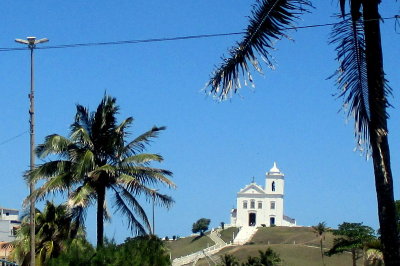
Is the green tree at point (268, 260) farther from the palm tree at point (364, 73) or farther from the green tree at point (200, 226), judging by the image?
the green tree at point (200, 226)

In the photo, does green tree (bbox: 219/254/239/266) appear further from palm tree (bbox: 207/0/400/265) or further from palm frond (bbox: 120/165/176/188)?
palm tree (bbox: 207/0/400/265)

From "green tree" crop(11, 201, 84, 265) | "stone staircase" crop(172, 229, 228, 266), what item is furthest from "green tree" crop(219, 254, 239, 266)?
"green tree" crop(11, 201, 84, 265)

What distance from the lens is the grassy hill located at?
122 m

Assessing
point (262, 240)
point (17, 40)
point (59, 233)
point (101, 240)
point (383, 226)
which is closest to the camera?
→ point (383, 226)

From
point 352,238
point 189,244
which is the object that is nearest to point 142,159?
point 352,238

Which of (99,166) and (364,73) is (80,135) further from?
(364,73)

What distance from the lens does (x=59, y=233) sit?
32.7 meters

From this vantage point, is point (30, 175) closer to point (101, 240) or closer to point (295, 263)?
point (101, 240)

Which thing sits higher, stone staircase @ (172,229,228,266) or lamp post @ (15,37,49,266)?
lamp post @ (15,37,49,266)

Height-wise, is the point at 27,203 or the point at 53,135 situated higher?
the point at 53,135

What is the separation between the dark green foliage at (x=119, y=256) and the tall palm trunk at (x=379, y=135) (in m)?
9.03

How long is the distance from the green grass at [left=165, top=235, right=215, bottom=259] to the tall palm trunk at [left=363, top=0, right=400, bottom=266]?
470ft

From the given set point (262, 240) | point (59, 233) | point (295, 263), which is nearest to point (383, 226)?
point (59, 233)

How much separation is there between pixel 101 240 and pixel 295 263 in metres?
96.9
